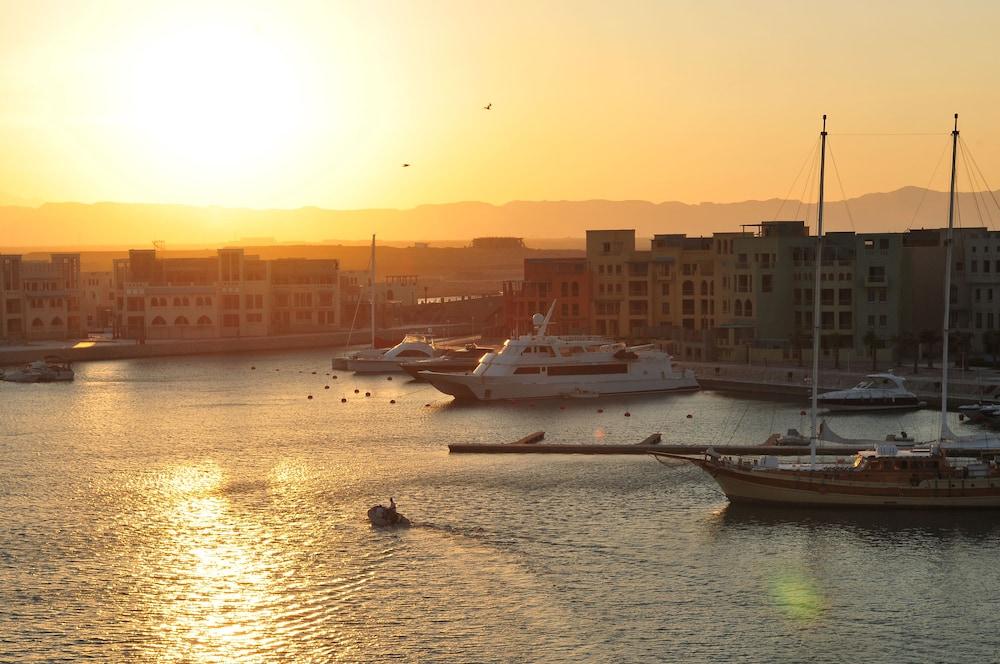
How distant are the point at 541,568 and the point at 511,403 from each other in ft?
145

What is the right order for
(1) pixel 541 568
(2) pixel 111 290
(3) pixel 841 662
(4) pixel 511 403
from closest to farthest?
(3) pixel 841 662, (1) pixel 541 568, (4) pixel 511 403, (2) pixel 111 290

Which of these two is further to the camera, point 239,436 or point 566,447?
point 239,436

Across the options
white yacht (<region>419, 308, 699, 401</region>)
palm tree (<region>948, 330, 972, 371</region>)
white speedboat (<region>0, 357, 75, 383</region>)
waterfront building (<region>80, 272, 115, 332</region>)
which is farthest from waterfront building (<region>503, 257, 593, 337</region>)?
waterfront building (<region>80, 272, 115, 332</region>)

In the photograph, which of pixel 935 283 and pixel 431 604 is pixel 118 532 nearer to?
pixel 431 604

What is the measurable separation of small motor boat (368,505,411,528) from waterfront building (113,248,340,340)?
9439 cm

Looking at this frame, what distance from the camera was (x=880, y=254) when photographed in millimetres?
97438

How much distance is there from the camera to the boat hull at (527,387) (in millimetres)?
86625

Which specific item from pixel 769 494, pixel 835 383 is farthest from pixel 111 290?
pixel 769 494

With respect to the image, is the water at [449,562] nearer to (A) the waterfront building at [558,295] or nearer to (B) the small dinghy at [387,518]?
(B) the small dinghy at [387,518]

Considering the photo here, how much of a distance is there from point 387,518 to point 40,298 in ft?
327

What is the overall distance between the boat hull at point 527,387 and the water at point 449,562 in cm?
1880

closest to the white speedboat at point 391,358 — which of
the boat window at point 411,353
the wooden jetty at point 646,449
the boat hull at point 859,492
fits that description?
the boat window at point 411,353

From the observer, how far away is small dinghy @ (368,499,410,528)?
46.9 m

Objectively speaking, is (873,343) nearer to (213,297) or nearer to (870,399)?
(870,399)
